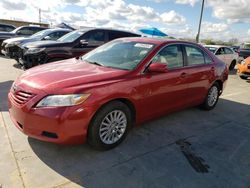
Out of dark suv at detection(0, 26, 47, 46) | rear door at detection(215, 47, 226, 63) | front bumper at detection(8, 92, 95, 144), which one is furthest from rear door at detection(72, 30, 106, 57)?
rear door at detection(215, 47, 226, 63)

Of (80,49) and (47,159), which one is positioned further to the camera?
(80,49)

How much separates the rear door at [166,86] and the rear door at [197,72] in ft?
0.64

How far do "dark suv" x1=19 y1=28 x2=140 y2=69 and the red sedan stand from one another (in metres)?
3.61

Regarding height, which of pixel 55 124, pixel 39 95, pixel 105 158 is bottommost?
pixel 105 158

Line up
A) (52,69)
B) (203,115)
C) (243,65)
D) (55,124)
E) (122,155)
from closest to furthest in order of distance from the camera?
(55,124)
(122,155)
(52,69)
(203,115)
(243,65)

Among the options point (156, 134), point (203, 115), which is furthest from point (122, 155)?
point (203, 115)

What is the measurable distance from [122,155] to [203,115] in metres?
2.69

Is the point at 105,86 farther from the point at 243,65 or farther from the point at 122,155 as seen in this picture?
the point at 243,65

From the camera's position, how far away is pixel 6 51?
10.7 m

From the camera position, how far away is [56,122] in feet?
10.00

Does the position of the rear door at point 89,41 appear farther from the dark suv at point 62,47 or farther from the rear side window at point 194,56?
the rear side window at point 194,56

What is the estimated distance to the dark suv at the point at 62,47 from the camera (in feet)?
26.1

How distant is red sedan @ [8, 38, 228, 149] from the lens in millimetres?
3107

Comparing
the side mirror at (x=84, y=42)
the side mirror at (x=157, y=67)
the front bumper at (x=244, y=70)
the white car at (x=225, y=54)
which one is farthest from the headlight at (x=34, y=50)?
the white car at (x=225, y=54)
